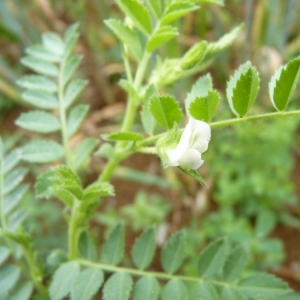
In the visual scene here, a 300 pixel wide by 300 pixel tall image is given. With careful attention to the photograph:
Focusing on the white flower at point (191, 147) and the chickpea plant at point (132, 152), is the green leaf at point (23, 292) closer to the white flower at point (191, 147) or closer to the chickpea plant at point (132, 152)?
the chickpea plant at point (132, 152)

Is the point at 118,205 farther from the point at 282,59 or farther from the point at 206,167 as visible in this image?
the point at 282,59

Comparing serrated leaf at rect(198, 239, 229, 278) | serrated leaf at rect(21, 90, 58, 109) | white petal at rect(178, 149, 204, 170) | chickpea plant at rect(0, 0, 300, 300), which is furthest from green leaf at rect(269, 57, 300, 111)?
serrated leaf at rect(21, 90, 58, 109)

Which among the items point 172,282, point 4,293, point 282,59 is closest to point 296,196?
point 282,59

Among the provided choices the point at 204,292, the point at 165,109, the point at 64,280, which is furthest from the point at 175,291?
the point at 165,109

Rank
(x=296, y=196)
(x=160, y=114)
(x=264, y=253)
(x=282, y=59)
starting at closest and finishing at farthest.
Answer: (x=160, y=114) < (x=264, y=253) < (x=296, y=196) < (x=282, y=59)

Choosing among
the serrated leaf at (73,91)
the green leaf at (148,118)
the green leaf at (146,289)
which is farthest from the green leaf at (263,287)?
the serrated leaf at (73,91)

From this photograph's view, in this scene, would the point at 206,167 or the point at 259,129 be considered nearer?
the point at 259,129

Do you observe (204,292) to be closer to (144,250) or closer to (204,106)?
(144,250)

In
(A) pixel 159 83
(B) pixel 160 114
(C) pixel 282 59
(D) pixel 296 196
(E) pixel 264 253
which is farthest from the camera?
(C) pixel 282 59
